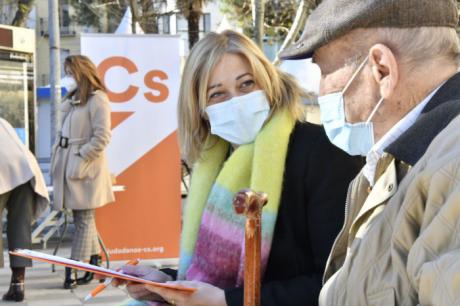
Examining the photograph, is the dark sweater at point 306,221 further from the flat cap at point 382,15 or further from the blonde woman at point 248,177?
the flat cap at point 382,15

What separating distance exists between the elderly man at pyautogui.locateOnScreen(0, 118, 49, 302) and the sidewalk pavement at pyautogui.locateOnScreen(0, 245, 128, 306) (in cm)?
28

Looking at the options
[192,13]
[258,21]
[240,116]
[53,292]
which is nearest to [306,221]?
[240,116]

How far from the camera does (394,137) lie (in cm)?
152

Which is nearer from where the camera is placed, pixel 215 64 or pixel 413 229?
pixel 413 229

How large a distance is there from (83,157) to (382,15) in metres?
5.10

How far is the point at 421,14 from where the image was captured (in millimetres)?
1502

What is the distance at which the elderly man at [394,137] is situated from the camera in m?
1.15

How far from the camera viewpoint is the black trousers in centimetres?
569

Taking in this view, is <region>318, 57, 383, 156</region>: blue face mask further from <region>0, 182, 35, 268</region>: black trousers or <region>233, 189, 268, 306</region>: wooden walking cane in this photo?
<region>0, 182, 35, 268</region>: black trousers

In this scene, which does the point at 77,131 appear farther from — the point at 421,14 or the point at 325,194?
the point at 421,14

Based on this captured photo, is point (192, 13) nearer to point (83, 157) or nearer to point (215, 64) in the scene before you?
point (83, 157)

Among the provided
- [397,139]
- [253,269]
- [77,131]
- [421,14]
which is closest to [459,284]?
[397,139]

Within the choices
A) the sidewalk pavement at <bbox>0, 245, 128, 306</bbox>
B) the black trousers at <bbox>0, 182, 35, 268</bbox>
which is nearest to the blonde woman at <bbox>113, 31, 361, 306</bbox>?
the sidewalk pavement at <bbox>0, 245, 128, 306</bbox>

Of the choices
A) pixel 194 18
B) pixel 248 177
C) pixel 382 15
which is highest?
pixel 194 18
